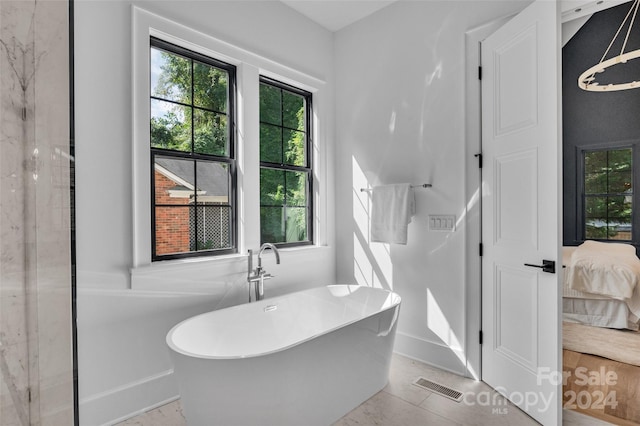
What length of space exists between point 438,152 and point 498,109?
51 cm

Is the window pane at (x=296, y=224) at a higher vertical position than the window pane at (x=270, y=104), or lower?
lower

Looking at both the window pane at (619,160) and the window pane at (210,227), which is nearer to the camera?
the window pane at (210,227)

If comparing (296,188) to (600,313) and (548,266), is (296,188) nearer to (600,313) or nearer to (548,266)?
(548,266)

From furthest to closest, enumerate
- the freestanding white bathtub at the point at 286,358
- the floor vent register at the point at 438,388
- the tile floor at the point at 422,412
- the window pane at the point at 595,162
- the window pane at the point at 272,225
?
the window pane at the point at 595,162 < the window pane at the point at 272,225 < the floor vent register at the point at 438,388 < the tile floor at the point at 422,412 < the freestanding white bathtub at the point at 286,358

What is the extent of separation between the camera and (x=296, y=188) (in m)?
3.22

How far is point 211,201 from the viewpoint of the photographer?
8.32 feet

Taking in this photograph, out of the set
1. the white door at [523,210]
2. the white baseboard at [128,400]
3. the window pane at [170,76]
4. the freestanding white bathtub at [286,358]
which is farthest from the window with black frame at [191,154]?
the white door at [523,210]

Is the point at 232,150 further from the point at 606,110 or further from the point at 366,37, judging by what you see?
the point at 606,110

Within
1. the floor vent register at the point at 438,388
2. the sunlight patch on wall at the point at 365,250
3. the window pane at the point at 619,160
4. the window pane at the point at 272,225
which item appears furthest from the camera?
the window pane at the point at 619,160

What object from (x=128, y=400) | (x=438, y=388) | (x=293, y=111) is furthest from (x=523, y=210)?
(x=128, y=400)

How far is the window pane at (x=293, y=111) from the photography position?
312 cm

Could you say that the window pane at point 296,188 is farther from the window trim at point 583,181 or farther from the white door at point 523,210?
the window trim at point 583,181

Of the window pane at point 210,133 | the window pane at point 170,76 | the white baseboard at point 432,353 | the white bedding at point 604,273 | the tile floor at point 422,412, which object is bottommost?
the tile floor at point 422,412

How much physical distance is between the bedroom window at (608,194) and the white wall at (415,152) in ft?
11.4
